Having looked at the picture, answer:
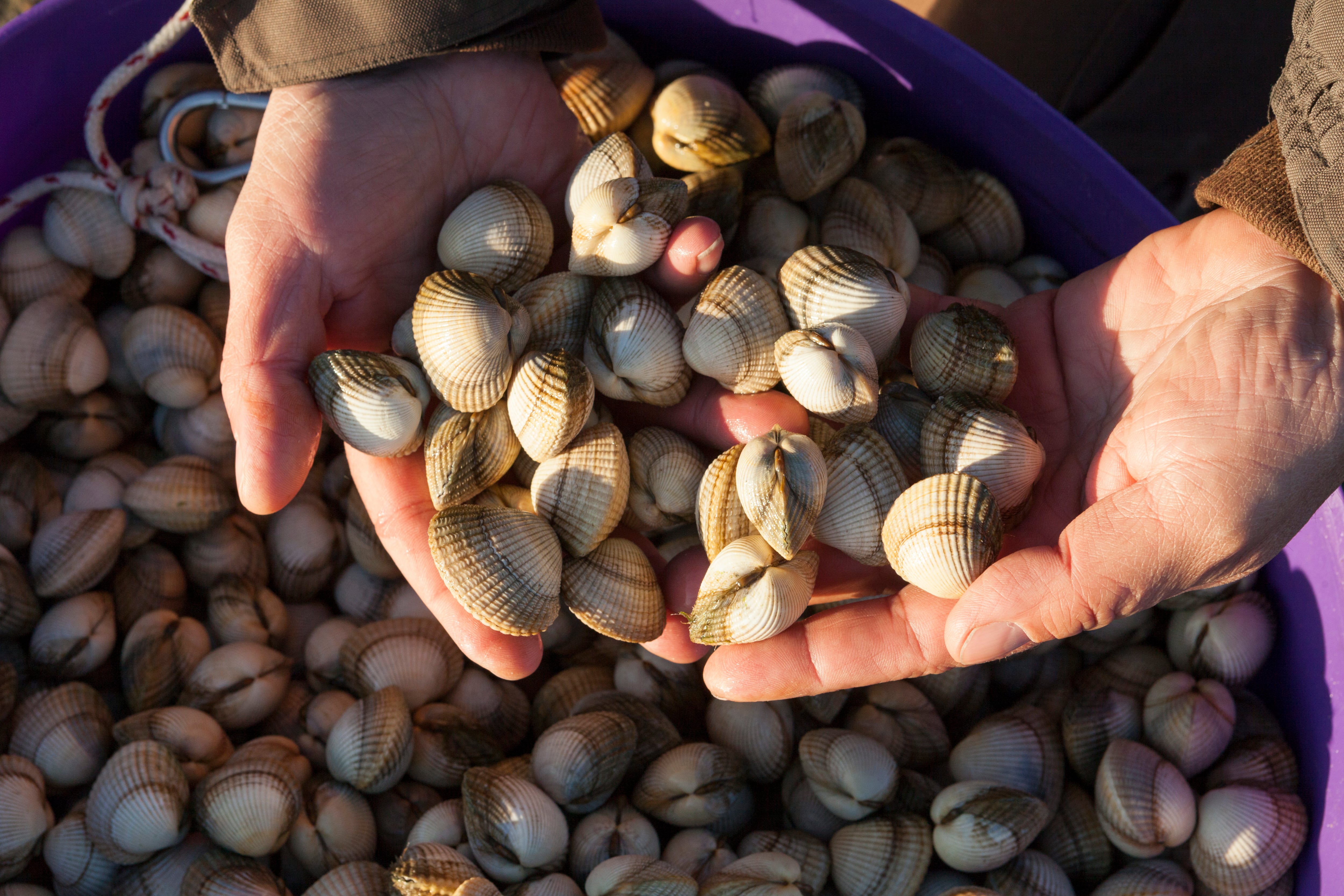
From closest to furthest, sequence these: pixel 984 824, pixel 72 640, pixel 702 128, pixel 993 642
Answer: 1. pixel 993 642
2. pixel 984 824
3. pixel 72 640
4. pixel 702 128

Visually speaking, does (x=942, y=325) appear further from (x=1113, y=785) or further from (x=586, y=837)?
(x=586, y=837)

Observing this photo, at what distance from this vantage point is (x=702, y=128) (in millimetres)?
2607

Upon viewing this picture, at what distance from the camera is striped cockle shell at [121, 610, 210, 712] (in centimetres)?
246

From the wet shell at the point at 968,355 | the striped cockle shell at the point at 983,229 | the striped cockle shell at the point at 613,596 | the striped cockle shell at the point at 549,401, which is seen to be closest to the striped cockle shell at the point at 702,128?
the striped cockle shell at the point at 983,229

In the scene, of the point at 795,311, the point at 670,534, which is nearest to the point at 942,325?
the point at 795,311

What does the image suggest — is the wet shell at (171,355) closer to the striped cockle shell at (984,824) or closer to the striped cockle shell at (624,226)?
the striped cockle shell at (624,226)

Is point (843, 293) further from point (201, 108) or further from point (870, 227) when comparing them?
point (201, 108)

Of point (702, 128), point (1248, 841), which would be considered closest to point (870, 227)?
point (702, 128)

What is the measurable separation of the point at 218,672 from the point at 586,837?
3.23 feet

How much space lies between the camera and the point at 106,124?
2908 millimetres

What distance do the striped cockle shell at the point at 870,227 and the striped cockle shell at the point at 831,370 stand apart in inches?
23.4

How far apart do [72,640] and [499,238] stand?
147 centimetres

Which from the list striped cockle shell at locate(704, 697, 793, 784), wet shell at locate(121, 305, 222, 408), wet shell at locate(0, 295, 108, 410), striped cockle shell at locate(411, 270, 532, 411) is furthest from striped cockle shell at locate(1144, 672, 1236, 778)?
wet shell at locate(0, 295, 108, 410)

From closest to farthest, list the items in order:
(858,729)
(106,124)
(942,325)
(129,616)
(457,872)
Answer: (457,872)
(942,325)
(858,729)
(129,616)
(106,124)
